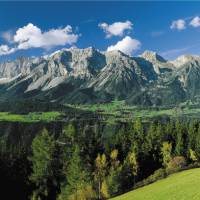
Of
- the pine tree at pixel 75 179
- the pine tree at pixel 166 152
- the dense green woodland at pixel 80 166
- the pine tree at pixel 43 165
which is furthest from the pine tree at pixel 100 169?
the pine tree at pixel 166 152

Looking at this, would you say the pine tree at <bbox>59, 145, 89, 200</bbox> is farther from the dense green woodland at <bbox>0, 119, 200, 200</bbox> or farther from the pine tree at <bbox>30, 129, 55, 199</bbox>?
the pine tree at <bbox>30, 129, 55, 199</bbox>

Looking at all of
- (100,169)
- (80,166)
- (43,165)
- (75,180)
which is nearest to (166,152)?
(100,169)

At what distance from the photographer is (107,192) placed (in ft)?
293

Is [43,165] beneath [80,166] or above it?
beneath

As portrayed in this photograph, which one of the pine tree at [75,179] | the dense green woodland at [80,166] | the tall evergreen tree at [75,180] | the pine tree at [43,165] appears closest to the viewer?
the tall evergreen tree at [75,180]

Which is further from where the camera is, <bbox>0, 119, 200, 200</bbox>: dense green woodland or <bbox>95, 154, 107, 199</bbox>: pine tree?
<bbox>95, 154, 107, 199</bbox>: pine tree

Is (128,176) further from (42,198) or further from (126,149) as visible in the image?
(42,198)

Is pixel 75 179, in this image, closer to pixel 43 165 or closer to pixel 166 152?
pixel 43 165

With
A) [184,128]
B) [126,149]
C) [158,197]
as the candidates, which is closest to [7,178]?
[126,149]

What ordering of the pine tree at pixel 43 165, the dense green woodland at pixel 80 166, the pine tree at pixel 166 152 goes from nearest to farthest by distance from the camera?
the dense green woodland at pixel 80 166 → the pine tree at pixel 43 165 → the pine tree at pixel 166 152

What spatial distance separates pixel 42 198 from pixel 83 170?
52.2 feet

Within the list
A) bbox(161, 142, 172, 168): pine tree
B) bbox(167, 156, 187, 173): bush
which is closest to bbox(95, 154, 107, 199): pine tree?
bbox(167, 156, 187, 173): bush

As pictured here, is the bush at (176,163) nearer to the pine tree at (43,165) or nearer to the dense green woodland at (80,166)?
the dense green woodland at (80,166)

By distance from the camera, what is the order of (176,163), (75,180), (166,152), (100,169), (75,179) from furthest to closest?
(166,152), (176,163), (100,169), (75,179), (75,180)
